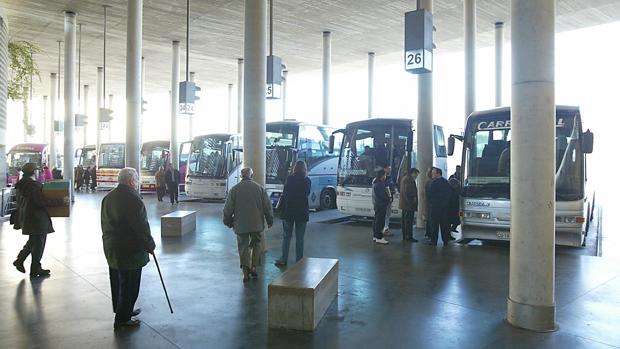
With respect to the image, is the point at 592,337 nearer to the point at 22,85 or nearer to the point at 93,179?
the point at 22,85

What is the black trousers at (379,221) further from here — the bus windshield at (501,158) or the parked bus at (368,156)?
the parked bus at (368,156)

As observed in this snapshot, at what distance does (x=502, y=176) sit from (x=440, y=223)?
1.67m

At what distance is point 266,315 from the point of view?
18.6 feet

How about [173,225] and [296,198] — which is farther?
[173,225]

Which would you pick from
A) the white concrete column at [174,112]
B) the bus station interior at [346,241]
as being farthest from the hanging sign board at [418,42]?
the white concrete column at [174,112]

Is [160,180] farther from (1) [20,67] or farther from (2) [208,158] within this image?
(1) [20,67]

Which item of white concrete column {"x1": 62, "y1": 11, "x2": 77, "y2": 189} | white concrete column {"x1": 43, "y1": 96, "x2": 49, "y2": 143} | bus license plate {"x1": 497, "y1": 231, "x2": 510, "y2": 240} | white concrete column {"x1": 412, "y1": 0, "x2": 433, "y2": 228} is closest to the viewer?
bus license plate {"x1": 497, "y1": 231, "x2": 510, "y2": 240}

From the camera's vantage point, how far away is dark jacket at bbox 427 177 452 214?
10.6m

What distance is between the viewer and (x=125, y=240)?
5.21 meters

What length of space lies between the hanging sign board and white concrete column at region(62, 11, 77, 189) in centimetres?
1595

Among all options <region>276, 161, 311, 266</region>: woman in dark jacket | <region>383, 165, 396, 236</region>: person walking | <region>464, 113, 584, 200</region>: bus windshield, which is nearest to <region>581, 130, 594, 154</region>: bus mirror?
<region>464, 113, 584, 200</region>: bus windshield

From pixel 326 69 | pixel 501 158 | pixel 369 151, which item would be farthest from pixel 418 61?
pixel 326 69

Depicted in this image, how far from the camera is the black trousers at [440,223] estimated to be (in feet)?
35.4

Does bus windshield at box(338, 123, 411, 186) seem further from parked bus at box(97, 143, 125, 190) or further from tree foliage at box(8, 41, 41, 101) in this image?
parked bus at box(97, 143, 125, 190)
